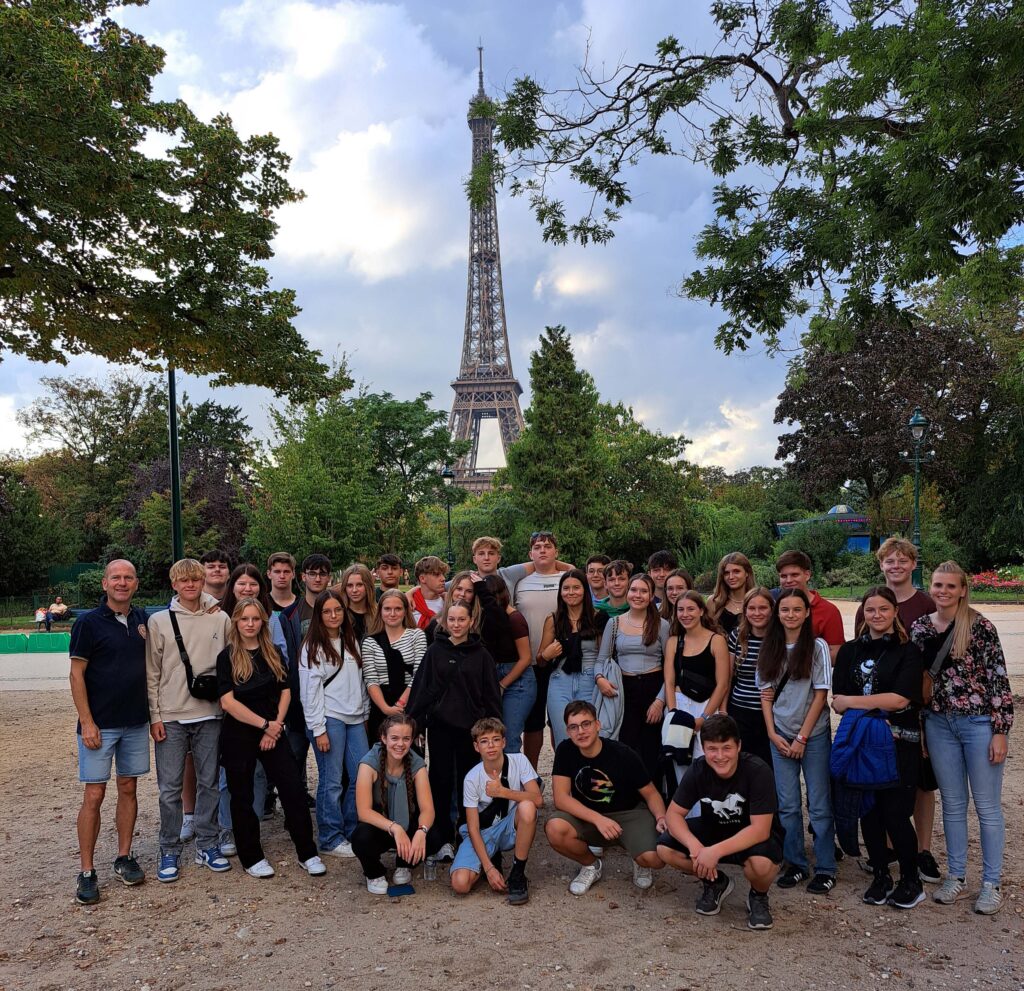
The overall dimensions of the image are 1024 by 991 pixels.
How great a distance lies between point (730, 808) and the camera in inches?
168

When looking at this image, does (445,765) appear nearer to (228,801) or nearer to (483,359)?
(228,801)

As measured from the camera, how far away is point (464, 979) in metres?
3.63

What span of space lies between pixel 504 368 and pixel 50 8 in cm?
5518

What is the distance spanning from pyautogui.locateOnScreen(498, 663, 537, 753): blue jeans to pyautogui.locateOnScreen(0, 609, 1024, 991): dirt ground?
2.67 ft

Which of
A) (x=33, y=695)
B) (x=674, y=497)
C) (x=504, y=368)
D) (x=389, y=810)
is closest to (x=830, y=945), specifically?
(x=389, y=810)

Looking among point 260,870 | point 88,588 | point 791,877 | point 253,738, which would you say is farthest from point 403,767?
point 88,588

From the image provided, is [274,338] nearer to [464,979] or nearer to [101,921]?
[101,921]

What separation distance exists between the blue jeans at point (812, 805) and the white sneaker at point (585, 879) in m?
1.02

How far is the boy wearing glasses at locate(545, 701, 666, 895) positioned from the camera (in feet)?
15.1

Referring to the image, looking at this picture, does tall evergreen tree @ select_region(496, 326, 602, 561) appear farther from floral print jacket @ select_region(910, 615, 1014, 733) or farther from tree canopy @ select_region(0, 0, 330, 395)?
floral print jacket @ select_region(910, 615, 1014, 733)

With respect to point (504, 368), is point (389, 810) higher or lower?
lower

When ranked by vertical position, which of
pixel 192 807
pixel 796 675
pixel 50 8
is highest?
pixel 50 8

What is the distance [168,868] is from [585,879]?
2390 mm

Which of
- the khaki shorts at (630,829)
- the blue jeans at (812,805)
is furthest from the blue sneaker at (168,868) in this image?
the blue jeans at (812,805)
